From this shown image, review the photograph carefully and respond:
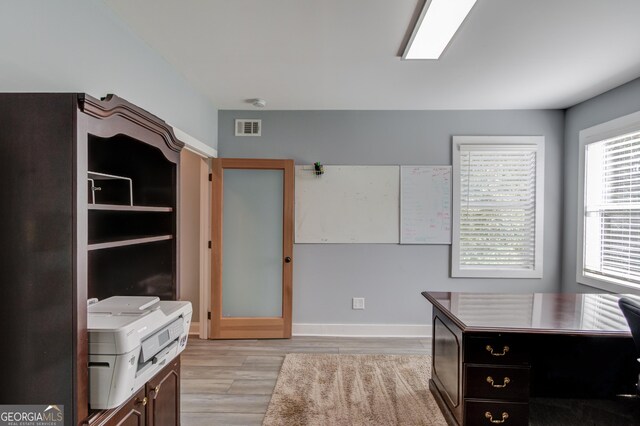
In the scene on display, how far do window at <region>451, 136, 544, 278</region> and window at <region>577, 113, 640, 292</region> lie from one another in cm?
38

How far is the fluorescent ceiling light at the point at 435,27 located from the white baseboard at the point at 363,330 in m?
2.79

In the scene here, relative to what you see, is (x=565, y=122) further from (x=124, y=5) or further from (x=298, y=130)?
(x=124, y=5)

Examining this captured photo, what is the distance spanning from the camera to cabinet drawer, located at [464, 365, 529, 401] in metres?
1.69

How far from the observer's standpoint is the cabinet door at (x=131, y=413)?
Answer: 1202 mm

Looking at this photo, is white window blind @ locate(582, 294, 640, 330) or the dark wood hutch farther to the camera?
white window blind @ locate(582, 294, 640, 330)

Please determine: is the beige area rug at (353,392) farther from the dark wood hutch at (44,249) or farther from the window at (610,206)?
the window at (610,206)

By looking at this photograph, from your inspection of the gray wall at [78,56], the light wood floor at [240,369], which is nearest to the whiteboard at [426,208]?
the light wood floor at [240,369]

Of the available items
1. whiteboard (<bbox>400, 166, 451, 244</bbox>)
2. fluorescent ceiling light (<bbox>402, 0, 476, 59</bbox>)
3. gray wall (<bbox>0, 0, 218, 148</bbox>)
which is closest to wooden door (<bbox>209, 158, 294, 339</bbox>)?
gray wall (<bbox>0, 0, 218, 148</bbox>)

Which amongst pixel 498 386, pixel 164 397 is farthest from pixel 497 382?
pixel 164 397

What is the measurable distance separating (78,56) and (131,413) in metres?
1.72

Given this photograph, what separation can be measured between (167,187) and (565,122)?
415 cm

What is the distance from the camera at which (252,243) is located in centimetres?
349

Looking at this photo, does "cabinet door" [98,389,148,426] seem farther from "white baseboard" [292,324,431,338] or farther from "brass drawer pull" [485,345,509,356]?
"white baseboard" [292,324,431,338]

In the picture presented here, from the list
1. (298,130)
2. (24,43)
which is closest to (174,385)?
(24,43)
